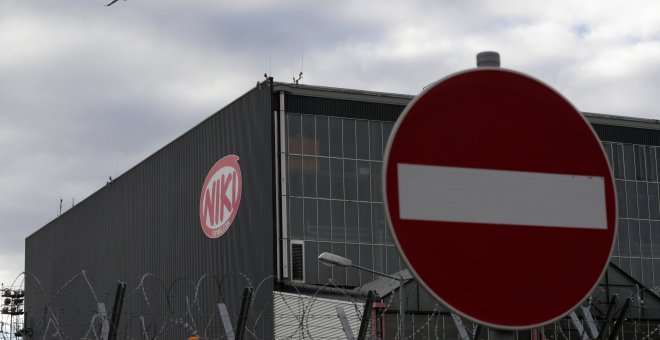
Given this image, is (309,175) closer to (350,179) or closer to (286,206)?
(350,179)

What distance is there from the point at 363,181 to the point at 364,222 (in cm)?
187

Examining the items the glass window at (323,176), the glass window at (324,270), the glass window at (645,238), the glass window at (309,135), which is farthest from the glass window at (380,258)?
the glass window at (645,238)

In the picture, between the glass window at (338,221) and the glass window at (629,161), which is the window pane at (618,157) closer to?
the glass window at (629,161)

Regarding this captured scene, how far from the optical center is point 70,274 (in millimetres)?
75375

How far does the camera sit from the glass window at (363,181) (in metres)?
52.0

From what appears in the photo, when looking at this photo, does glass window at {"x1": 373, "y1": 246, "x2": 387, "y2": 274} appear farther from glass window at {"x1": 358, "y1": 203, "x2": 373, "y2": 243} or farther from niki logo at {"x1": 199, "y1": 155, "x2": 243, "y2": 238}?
niki logo at {"x1": 199, "y1": 155, "x2": 243, "y2": 238}

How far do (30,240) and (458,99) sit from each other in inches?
3503

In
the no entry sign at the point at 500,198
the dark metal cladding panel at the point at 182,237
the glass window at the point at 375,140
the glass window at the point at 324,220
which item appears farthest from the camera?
the glass window at the point at 375,140

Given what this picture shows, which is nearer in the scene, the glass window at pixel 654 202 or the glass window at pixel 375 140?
the glass window at pixel 375 140

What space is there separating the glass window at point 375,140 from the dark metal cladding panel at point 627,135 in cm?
1157

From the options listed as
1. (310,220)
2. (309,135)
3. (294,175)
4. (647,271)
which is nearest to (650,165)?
(647,271)

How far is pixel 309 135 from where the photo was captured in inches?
2025

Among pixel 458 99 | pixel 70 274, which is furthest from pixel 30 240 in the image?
pixel 458 99

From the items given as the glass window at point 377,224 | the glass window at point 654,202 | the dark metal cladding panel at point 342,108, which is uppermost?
the dark metal cladding panel at point 342,108
